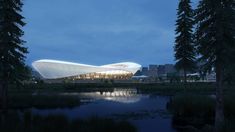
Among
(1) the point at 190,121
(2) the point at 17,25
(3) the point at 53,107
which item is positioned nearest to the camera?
(1) the point at 190,121

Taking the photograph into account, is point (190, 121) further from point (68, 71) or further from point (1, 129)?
point (68, 71)

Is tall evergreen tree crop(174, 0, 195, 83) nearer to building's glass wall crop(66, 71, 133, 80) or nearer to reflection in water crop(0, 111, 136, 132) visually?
reflection in water crop(0, 111, 136, 132)

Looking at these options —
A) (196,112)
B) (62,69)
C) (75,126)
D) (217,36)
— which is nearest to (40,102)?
(196,112)

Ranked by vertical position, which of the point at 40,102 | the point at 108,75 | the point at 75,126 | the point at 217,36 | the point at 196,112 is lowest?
the point at 196,112

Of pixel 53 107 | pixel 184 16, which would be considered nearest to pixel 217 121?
pixel 53 107

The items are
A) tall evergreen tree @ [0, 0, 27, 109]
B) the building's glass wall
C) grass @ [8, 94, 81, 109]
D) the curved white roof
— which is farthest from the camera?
the building's glass wall

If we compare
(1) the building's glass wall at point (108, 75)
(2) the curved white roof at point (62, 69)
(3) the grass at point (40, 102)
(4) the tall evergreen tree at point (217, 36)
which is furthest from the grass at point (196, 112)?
(1) the building's glass wall at point (108, 75)

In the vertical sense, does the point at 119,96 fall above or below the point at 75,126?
above

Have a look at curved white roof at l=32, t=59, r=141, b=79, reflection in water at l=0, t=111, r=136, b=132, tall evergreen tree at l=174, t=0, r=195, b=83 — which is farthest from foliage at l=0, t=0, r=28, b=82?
curved white roof at l=32, t=59, r=141, b=79

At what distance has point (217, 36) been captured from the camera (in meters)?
21.8

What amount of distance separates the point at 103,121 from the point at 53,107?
19356mm

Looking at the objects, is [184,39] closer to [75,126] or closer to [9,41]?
[9,41]

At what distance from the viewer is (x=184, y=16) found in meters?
49.7

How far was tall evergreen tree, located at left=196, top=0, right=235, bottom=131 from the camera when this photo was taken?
71.6ft
